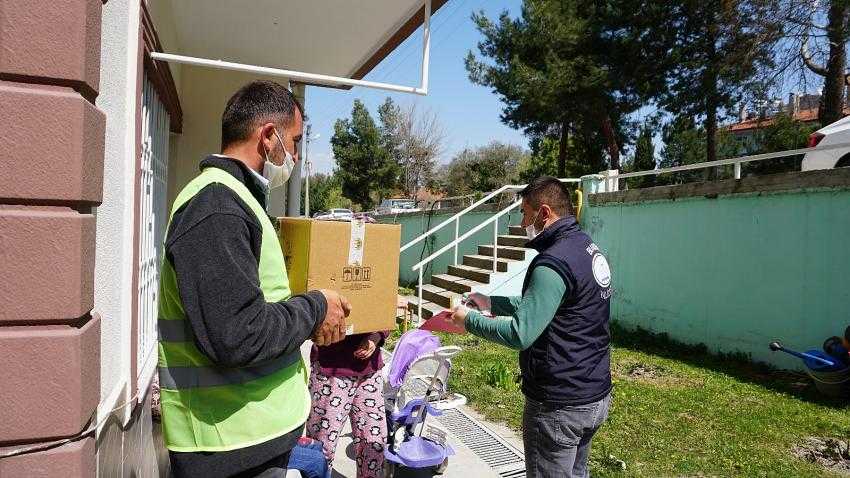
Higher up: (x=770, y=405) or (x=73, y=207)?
(x=73, y=207)

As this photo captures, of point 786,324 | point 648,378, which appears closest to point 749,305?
point 786,324

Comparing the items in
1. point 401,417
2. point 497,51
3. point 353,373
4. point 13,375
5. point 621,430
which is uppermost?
point 497,51

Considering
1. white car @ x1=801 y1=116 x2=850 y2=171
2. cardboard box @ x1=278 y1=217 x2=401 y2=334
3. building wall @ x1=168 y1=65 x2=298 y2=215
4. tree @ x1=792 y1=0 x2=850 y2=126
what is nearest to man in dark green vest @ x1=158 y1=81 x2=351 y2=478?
cardboard box @ x1=278 y1=217 x2=401 y2=334

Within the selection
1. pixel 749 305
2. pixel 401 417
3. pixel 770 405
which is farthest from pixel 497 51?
pixel 401 417

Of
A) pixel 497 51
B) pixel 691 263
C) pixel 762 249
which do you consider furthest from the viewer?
pixel 497 51

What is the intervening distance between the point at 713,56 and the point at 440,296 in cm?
1202

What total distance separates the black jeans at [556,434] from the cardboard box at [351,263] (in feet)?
2.50

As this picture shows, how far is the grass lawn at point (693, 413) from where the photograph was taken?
3889mm

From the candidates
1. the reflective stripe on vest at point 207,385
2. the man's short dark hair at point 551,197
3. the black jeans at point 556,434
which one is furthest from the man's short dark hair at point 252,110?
the black jeans at point 556,434

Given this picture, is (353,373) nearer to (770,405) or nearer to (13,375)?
(13,375)

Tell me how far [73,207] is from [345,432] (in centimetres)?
318

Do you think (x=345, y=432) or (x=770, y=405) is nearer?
(x=345, y=432)

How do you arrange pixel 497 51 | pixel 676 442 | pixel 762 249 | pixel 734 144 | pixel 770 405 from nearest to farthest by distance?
→ pixel 676 442
pixel 770 405
pixel 762 249
pixel 497 51
pixel 734 144

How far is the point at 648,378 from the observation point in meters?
5.99
